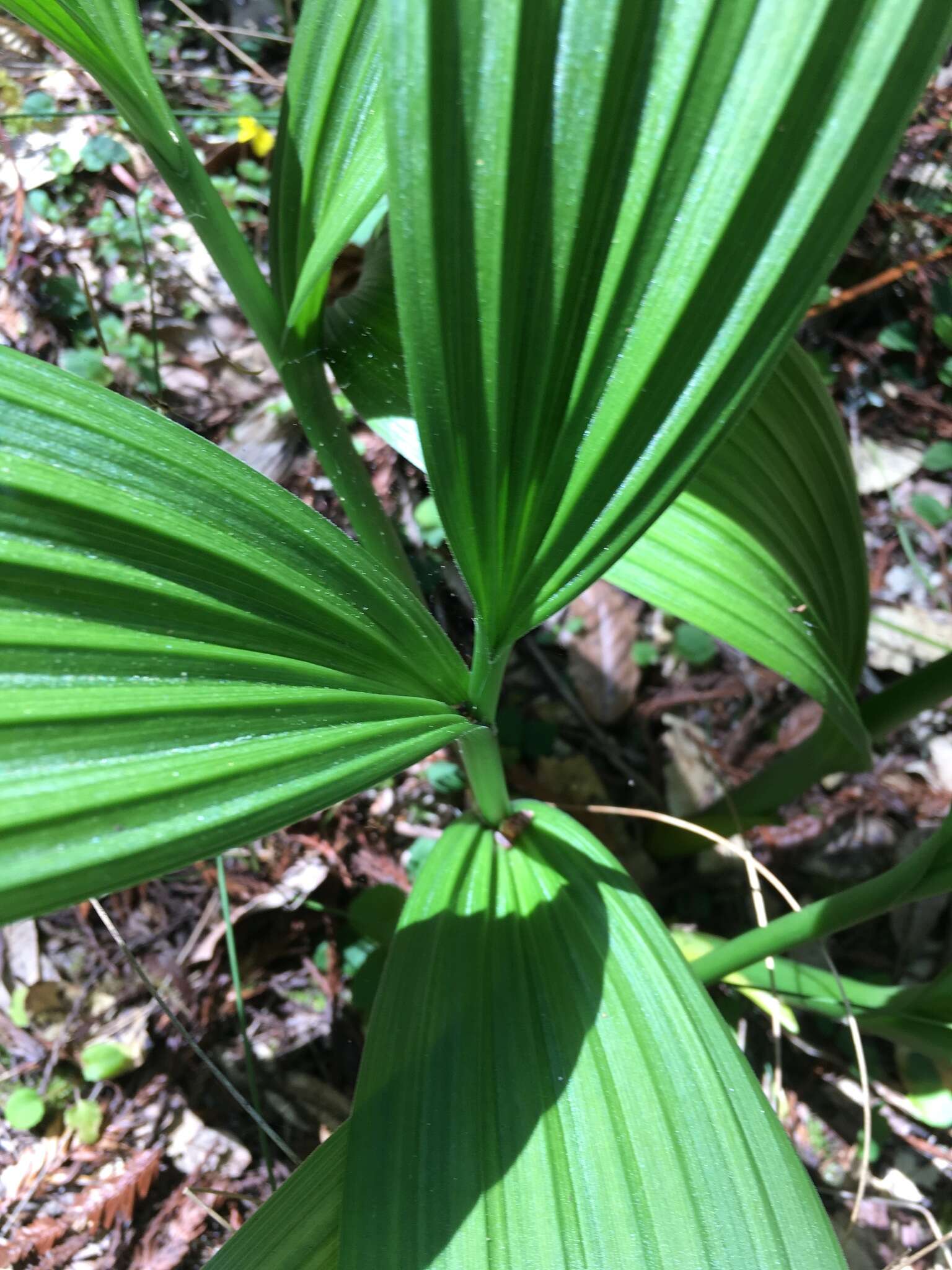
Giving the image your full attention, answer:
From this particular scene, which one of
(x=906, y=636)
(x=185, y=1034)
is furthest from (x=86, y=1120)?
(x=906, y=636)

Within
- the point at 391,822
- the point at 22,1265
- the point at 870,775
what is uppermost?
the point at 870,775

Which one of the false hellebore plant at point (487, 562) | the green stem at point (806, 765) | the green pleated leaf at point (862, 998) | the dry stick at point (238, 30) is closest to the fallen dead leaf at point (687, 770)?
the green stem at point (806, 765)

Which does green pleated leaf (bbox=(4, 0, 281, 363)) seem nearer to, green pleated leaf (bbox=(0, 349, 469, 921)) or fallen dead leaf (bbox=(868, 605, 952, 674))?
green pleated leaf (bbox=(0, 349, 469, 921))

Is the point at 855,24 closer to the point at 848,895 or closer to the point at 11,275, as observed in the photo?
the point at 848,895

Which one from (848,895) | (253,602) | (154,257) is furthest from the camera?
(154,257)

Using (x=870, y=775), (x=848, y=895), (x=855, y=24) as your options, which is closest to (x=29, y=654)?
(x=855, y=24)

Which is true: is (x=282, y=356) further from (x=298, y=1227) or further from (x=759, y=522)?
(x=298, y=1227)

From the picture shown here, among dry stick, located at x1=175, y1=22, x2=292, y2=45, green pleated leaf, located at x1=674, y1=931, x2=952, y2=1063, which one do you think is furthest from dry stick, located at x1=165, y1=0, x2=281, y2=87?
green pleated leaf, located at x1=674, y1=931, x2=952, y2=1063
